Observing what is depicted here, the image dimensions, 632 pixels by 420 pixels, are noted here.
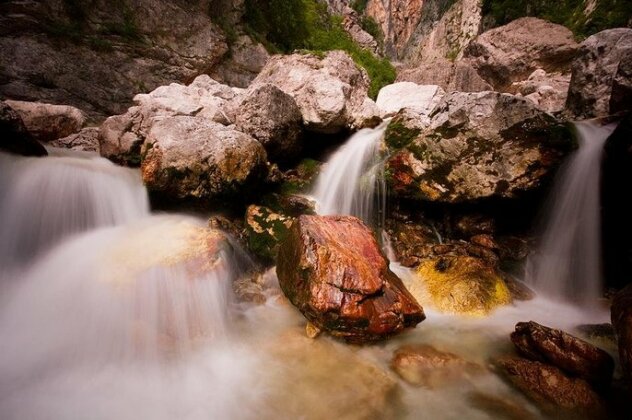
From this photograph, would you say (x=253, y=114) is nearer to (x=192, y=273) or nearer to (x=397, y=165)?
(x=397, y=165)

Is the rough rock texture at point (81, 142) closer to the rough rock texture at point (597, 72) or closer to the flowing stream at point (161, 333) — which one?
the flowing stream at point (161, 333)

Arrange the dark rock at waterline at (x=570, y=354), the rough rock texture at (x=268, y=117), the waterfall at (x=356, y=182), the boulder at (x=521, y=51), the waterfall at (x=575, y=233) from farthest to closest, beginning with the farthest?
the boulder at (x=521, y=51), the rough rock texture at (x=268, y=117), the waterfall at (x=356, y=182), the waterfall at (x=575, y=233), the dark rock at waterline at (x=570, y=354)

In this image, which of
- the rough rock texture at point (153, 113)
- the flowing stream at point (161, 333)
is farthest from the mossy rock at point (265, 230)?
the rough rock texture at point (153, 113)

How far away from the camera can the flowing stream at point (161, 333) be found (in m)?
2.97

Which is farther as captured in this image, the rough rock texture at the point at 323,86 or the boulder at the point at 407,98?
the boulder at the point at 407,98

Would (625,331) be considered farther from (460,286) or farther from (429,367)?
(460,286)

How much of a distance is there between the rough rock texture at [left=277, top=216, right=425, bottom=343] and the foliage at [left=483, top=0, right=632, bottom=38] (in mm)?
15724

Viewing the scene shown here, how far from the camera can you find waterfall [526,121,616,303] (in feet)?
16.4

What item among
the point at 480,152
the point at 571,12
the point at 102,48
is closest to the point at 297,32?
the point at 102,48

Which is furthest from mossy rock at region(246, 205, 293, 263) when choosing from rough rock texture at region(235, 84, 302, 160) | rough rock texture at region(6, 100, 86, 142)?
rough rock texture at region(6, 100, 86, 142)

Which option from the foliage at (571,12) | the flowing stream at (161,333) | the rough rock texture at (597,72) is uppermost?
the foliage at (571,12)

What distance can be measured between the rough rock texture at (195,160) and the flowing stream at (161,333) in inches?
25.5

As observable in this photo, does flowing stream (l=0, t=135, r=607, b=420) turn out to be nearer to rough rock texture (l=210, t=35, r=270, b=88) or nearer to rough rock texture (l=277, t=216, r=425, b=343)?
rough rock texture (l=277, t=216, r=425, b=343)

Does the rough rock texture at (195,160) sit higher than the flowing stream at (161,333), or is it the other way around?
the rough rock texture at (195,160)
